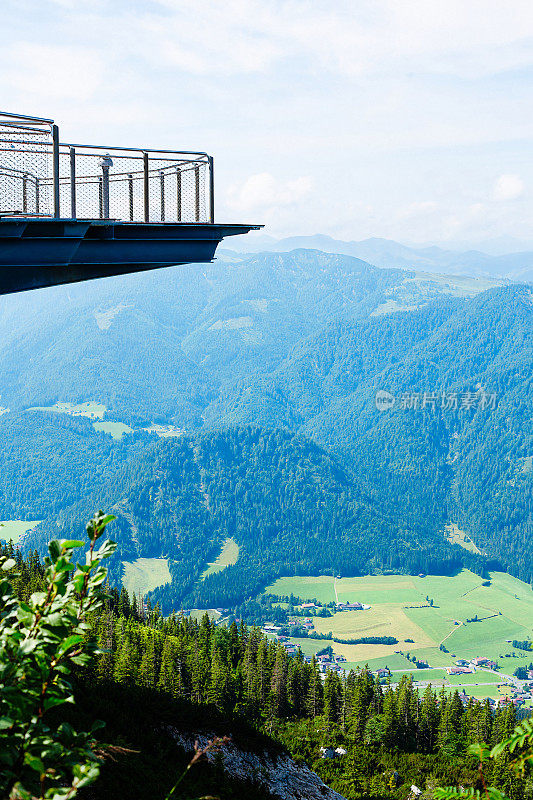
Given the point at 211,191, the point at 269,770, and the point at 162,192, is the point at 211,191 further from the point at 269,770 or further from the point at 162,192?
the point at 269,770

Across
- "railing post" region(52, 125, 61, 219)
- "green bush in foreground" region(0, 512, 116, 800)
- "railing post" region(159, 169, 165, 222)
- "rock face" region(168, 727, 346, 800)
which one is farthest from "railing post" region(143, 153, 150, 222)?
"rock face" region(168, 727, 346, 800)

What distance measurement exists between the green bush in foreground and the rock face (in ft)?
52.9

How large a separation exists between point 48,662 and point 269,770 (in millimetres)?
19884

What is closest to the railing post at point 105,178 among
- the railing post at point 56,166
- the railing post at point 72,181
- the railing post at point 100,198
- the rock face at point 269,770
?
the railing post at point 100,198

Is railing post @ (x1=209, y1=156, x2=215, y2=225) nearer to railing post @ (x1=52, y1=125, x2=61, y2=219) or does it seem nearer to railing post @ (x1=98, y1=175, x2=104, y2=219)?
railing post @ (x1=98, y1=175, x2=104, y2=219)

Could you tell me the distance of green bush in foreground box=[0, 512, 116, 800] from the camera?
338 cm

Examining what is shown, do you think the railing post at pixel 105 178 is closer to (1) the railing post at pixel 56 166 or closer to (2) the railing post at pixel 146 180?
(2) the railing post at pixel 146 180

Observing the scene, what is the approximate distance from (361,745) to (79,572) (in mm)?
44037

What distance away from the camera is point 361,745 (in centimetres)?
4200

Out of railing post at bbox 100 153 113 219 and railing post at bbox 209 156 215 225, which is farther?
railing post at bbox 209 156 215 225

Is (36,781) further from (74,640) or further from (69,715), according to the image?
(69,715)

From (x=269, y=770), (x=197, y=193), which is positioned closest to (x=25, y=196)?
(x=197, y=193)

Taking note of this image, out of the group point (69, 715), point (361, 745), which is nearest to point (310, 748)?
point (361, 745)

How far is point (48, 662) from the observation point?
3.63 meters
